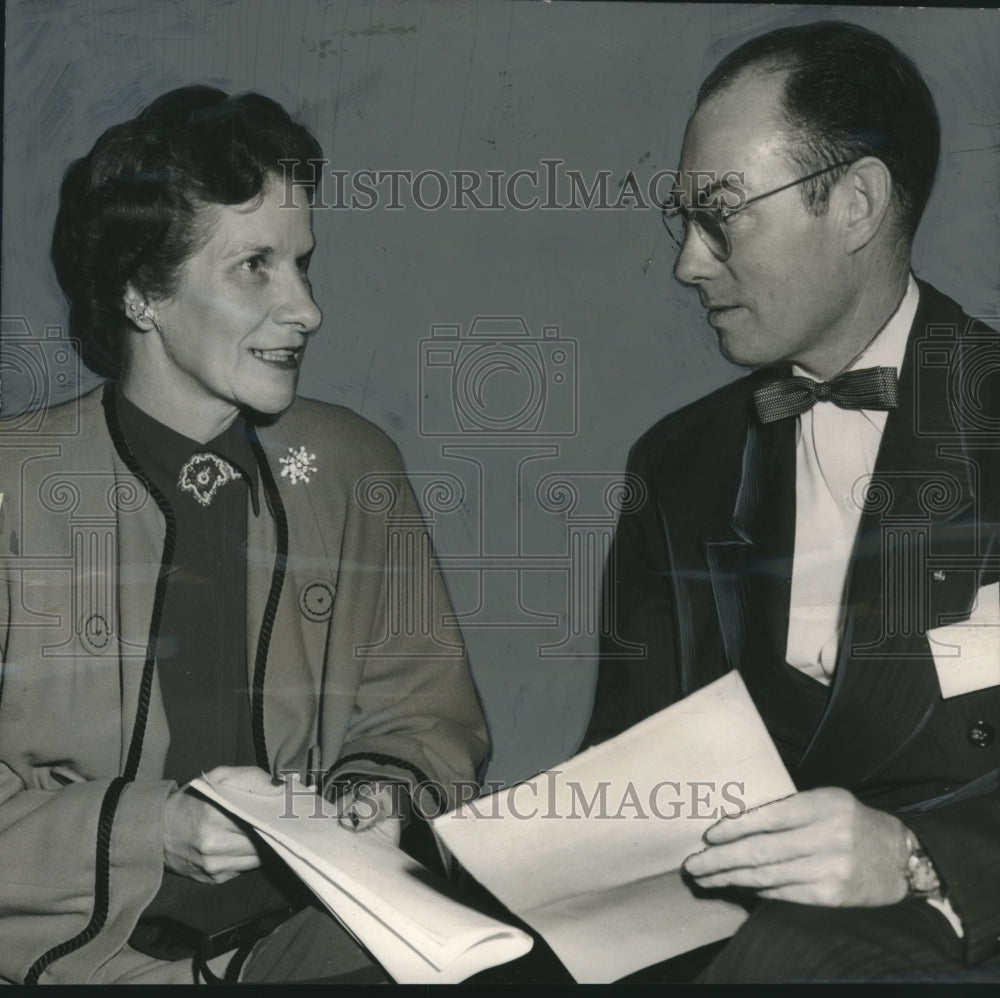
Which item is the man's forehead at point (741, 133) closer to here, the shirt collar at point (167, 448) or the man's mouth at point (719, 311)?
the man's mouth at point (719, 311)

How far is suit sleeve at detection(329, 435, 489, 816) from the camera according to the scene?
2.59 m

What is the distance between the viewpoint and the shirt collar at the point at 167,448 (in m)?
2.59

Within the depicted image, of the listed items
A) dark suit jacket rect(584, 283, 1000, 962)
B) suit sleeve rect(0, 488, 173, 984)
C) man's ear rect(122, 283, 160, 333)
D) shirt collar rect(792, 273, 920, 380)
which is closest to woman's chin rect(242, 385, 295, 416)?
man's ear rect(122, 283, 160, 333)

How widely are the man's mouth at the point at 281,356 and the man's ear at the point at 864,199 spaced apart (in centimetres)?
113

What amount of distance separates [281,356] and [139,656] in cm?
66

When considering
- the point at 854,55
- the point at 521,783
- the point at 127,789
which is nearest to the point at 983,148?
the point at 854,55

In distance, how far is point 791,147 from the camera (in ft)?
8.43

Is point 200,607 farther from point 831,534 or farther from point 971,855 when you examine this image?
point 971,855

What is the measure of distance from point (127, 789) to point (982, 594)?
5.74 feet

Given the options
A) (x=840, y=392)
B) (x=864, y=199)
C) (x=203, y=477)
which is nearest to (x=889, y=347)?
(x=840, y=392)

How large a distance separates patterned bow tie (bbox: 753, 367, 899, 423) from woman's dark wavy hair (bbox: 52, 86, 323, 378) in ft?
3.46

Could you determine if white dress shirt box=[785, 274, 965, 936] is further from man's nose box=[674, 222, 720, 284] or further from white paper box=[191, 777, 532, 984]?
white paper box=[191, 777, 532, 984]

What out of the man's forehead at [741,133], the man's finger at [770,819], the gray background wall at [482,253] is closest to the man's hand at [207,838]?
the gray background wall at [482,253]

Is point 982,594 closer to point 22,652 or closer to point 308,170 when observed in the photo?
point 308,170
